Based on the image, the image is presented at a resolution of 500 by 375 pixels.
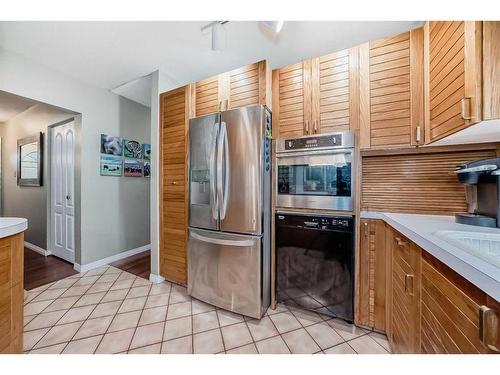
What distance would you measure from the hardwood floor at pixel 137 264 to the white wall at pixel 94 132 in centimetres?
19

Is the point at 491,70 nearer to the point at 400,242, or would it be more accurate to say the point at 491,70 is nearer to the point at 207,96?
the point at 400,242

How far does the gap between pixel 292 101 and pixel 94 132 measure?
104 inches

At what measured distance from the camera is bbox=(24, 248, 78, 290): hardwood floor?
240cm

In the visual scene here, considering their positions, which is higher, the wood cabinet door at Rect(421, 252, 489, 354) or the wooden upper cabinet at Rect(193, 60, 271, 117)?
the wooden upper cabinet at Rect(193, 60, 271, 117)

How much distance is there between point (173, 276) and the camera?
2256 mm

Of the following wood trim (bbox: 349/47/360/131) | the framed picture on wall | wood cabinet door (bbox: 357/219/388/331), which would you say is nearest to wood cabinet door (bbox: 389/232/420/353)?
wood cabinet door (bbox: 357/219/388/331)

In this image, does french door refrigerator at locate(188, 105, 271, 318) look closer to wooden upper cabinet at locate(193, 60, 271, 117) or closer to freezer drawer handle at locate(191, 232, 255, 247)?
freezer drawer handle at locate(191, 232, 255, 247)

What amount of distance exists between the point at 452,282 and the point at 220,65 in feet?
8.23

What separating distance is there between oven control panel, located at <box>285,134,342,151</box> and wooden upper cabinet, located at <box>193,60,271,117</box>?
0.39 m

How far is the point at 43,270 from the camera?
271cm

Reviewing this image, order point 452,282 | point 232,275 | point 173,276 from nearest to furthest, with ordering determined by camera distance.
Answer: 1. point 452,282
2. point 232,275
3. point 173,276

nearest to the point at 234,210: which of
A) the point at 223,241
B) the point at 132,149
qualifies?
the point at 223,241
